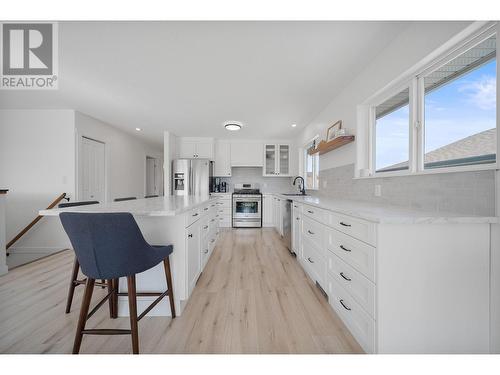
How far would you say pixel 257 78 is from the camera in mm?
2557

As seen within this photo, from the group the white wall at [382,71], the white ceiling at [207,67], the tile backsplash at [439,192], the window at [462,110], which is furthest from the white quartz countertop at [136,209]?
the white wall at [382,71]

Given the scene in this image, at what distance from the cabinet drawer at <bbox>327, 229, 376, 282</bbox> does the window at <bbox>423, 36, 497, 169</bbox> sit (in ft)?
2.77

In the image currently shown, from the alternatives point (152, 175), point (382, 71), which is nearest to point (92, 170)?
point (152, 175)

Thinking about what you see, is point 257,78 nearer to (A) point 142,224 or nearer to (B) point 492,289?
(A) point 142,224

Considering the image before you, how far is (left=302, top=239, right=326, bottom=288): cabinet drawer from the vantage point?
198cm

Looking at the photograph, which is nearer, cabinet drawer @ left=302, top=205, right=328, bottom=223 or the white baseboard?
cabinet drawer @ left=302, top=205, right=328, bottom=223

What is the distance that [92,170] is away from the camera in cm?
431

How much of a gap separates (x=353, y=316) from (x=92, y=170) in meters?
5.01

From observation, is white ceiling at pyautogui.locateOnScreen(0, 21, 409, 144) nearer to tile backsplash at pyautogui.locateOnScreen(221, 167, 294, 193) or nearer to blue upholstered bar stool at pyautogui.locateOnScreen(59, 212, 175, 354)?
blue upholstered bar stool at pyautogui.locateOnScreen(59, 212, 175, 354)

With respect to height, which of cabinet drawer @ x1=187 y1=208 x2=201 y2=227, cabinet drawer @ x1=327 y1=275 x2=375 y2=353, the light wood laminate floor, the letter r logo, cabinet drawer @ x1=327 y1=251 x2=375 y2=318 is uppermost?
the letter r logo

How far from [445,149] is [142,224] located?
7.72ft

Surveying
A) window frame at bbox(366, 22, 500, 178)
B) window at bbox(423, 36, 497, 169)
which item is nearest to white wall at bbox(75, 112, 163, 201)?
window frame at bbox(366, 22, 500, 178)

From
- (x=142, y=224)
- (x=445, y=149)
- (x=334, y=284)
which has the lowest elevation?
(x=334, y=284)
